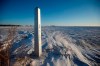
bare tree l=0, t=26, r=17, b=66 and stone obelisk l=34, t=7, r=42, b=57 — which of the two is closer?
bare tree l=0, t=26, r=17, b=66

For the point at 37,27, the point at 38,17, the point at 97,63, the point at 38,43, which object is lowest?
the point at 97,63

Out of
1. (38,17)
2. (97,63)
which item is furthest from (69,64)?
(38,17)

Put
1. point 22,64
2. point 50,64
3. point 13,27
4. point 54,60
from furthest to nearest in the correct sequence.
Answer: point 54,60 < point 50,64 < point 22,64 < point 13,27

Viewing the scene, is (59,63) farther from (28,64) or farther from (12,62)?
(12,62)

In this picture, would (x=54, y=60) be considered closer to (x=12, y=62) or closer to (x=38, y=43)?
(x=38, y=43)

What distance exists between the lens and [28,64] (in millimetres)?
4754

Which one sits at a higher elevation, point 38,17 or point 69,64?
point 38,17

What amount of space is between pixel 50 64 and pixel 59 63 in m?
0.48

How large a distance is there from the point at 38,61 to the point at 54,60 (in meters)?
0.83

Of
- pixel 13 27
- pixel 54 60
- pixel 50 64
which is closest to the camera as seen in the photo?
pixel 13 27

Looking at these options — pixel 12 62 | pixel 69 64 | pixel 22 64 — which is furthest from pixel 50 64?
pixel 12 62

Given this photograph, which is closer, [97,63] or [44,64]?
[44,64]

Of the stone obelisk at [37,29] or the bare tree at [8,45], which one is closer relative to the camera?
the bare tree at [8,45]

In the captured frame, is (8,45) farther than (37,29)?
No
